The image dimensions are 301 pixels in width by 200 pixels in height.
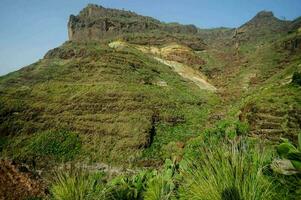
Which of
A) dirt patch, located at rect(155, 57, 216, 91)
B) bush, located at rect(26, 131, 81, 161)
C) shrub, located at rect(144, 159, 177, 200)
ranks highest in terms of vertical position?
shrub, located at rect(144, 159, 177, 200)

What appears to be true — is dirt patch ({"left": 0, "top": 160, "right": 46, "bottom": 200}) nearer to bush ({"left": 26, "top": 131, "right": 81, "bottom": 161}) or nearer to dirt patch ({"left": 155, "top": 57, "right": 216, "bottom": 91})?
bush ({"left": 26, "top": 131, "right": 81, "bottom": 161})

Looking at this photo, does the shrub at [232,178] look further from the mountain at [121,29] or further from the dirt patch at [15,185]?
the mountain at [121,29]

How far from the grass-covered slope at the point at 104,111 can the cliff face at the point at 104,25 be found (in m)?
43.5

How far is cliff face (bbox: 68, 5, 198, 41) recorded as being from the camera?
286 feet

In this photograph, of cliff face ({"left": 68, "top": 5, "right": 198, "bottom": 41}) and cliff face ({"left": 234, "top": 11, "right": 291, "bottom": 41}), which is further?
cliff face ({"left": 68, "top": 5, "right": 198, "bottom": 41})

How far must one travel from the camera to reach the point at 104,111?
3316cm

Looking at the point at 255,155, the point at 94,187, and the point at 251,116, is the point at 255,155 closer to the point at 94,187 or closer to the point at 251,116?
the point at 94,187

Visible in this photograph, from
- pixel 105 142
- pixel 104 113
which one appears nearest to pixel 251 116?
pixel 105 142

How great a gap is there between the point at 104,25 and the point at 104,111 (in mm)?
57367

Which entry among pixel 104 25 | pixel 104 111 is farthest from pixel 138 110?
pixel 104 25

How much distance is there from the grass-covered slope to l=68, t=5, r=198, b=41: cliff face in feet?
143

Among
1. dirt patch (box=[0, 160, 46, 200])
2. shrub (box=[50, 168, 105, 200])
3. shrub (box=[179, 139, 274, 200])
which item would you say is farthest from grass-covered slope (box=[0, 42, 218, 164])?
shrub (box=[179, 139, 274, 200])

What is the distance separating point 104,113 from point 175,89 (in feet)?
44.7

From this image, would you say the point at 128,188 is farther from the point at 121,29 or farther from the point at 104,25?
the point at 104,25
